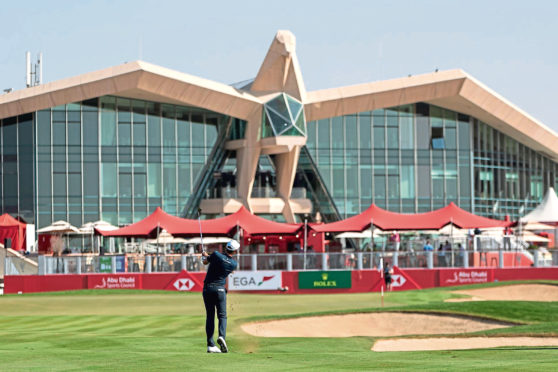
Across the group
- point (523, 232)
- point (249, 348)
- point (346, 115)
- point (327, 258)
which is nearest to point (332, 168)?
point (346, 115)

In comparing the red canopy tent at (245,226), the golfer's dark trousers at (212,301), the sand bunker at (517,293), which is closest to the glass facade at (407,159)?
the red canopy tent at (245,226)

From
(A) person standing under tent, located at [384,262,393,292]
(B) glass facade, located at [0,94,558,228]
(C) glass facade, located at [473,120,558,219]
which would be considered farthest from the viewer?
(C) glass facade, located at [473,120,558,219]

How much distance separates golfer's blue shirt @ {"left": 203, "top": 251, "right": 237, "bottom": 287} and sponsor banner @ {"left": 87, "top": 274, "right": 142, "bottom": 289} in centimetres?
2887

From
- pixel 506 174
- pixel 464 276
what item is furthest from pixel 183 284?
pixel 506 174

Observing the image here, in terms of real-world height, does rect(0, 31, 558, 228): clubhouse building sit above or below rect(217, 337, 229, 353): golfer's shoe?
above

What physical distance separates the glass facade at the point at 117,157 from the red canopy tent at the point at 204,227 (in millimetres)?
15343

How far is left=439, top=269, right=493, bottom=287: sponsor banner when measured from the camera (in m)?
45.0

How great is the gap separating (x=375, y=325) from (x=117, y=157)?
1542 inches

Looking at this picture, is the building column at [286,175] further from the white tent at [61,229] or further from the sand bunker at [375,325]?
the sand bunker at [375,325]

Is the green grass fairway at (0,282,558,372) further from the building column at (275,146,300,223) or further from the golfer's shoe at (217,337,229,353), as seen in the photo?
the building column at (275,146,300,223)

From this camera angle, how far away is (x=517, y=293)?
40281 mm

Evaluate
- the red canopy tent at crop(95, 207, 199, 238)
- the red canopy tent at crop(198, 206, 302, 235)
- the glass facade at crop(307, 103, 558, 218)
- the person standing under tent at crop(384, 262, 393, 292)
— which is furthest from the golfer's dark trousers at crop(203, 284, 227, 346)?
the glass facade at crop(307, 103, 558, 218)

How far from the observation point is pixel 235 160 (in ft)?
216

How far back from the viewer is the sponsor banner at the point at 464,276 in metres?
45.0
